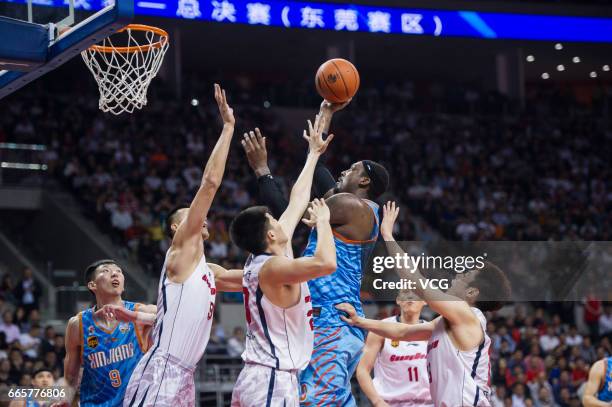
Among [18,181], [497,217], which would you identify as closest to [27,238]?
[18,181]

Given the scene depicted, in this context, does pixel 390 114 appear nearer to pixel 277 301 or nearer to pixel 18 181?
pixel 18 181

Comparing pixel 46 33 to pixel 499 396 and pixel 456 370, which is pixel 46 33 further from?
pixel 499 396

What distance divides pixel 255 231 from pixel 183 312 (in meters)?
0.62

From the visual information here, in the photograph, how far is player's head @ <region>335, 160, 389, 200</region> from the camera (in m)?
6.46

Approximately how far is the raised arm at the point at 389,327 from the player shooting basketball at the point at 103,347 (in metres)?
1.56

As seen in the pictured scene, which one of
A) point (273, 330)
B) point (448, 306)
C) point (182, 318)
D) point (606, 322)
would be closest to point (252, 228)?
point (273, 330)

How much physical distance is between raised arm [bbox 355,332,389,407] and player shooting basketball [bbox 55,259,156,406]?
1.63 meters

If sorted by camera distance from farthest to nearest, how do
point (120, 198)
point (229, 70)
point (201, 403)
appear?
1. point (229, 70)
2. point (120, 198)
3. point (201, 403)

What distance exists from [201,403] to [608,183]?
1385 cm

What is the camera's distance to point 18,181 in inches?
705

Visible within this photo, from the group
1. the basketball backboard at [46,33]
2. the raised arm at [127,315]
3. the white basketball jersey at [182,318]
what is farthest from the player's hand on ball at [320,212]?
the basketball backboard at [46,33]

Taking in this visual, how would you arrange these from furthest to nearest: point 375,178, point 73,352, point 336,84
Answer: point 73,352
point 336,84
point 375,178

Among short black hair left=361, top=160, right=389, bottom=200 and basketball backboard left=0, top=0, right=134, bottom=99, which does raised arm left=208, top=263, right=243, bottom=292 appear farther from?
basketball backboard left=0, top=0, right=134, bottom=99

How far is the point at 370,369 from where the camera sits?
7617 mm
